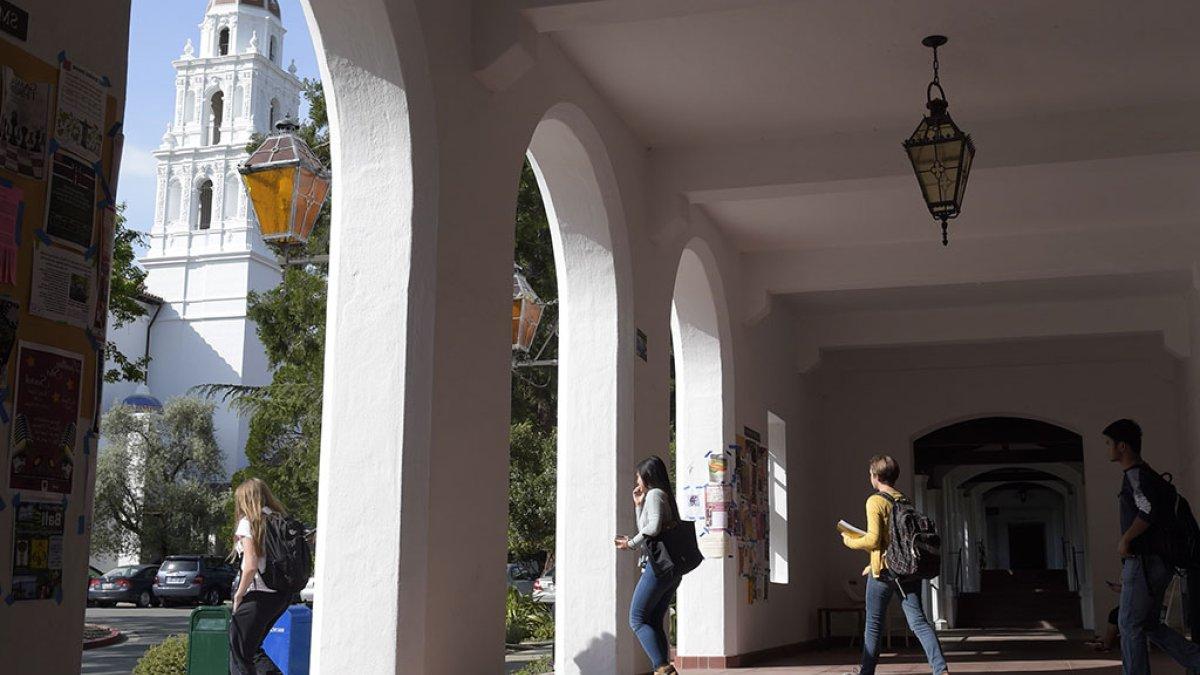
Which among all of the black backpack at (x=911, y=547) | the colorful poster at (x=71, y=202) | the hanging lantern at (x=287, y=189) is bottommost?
the black backpack at (x=911, y=547)

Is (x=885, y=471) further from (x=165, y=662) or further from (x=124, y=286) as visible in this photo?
(x=124, y=286)

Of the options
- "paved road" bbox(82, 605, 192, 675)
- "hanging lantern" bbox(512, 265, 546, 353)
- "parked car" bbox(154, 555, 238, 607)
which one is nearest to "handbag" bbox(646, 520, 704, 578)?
"hanging lantern" bbox(512, 265, 546, 353)

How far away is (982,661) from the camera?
1284 centimetres

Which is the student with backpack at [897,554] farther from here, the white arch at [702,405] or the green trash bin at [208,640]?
the green trash bin at [208,640]

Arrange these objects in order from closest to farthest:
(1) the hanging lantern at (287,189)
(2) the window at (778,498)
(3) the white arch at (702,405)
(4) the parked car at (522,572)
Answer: (1) the hanging lantern at (287,189) < (3) the white arch at (702,405) < (2) the window at (778,498) < (4) the parked car at (522,572)

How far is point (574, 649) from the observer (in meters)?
8.23

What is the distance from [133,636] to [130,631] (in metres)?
1.21

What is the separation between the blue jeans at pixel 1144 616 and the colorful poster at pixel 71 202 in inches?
209

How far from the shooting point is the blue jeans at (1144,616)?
6637mm

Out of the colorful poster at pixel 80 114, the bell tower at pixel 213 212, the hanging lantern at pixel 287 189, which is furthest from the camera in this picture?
the bell tower at pixel 213 212

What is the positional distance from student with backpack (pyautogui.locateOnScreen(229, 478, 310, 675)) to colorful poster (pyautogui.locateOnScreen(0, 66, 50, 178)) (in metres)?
3.63

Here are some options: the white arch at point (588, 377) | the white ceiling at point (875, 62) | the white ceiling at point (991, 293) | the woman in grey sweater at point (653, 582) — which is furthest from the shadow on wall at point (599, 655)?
the white ceiling at point (991, 293)

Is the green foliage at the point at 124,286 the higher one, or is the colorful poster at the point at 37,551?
the green foliage at the point at 124,286

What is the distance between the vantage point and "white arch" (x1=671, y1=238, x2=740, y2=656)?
1111cm
